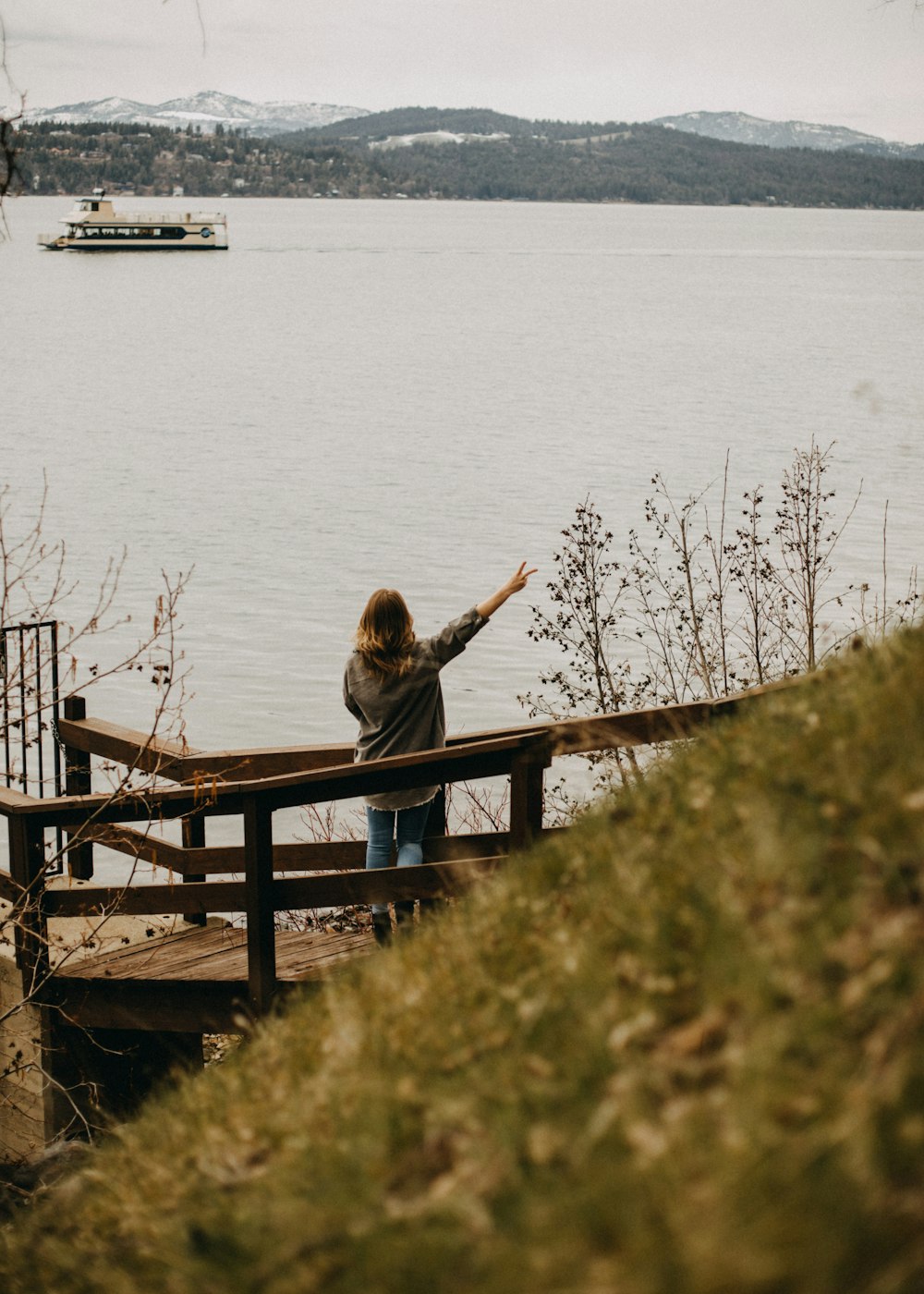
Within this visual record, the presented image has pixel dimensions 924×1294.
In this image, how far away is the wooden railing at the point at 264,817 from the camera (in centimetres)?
533

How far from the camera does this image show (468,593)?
25266 millimetres

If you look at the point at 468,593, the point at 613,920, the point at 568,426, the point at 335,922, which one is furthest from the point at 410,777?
the point at 568,426

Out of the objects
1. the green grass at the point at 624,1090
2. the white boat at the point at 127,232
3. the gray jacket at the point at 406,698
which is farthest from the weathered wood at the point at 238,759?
the white boat at the point at 127,232

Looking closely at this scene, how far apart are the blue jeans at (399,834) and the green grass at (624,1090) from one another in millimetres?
2272

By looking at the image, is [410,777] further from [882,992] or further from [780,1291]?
[780,1291]

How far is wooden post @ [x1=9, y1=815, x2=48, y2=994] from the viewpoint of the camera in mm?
6258

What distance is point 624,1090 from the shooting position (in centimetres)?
222

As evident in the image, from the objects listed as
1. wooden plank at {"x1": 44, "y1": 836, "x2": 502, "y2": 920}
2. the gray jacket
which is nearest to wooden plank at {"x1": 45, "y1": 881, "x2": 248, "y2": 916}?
wooden plank at {"x1": 44, "y1": 836, "x2": 502, "y2": 920}

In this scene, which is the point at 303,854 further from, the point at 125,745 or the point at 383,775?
the point at 383,775

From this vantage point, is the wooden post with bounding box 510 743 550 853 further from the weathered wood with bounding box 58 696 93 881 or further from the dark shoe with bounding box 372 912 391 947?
the weathered wood with bounding box 58 696 93 881

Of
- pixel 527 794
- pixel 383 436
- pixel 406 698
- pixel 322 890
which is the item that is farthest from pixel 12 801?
pixel 383 436

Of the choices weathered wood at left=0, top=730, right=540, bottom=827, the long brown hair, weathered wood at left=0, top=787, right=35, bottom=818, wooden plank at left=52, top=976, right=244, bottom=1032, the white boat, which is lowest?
wooden plank at left=52, top=976, right=244, bottom=1032

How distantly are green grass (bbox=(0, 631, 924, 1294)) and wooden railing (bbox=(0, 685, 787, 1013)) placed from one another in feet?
4.62

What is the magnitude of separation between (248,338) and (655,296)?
37880 mm
